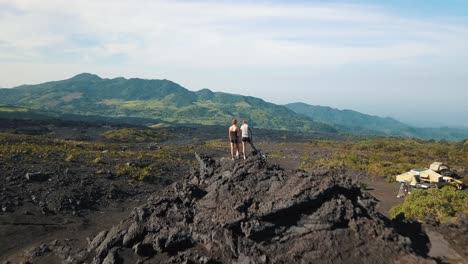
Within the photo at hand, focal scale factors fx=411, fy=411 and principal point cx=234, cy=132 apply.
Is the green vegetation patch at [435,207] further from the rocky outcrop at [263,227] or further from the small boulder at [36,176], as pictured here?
the small boulder at [36,176]

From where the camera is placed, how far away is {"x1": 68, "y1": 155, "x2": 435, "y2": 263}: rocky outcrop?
51.2ft

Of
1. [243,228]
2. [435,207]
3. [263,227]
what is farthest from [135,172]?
[435,207]

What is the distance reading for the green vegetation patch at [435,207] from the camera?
78.8ft

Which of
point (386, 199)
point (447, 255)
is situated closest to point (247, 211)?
point (447, 255)

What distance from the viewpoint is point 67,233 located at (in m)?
23.7

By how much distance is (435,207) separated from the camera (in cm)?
2466

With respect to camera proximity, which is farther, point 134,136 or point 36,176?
point 134,136

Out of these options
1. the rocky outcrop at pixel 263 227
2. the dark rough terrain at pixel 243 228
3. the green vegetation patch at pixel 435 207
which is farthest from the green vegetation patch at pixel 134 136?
the rocky outcrop at pixel 263 227

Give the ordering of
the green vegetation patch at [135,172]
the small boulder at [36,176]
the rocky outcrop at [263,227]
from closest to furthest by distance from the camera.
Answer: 1. the rocky outcrop at [263,227]
2. the small boulder at [36,176]
3. the green vegetation patch at [135,172]

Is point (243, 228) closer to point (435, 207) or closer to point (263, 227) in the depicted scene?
point (263, 227)

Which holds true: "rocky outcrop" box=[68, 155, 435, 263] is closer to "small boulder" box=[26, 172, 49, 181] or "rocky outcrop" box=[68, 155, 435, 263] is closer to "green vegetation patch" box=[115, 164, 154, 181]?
"small boulder" box=[26, 172, 49, 181]

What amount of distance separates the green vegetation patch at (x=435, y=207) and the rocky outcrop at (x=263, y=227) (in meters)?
7.42

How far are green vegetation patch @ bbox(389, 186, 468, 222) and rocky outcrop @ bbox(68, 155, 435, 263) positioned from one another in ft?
24.3

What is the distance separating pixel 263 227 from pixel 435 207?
13.8 m
